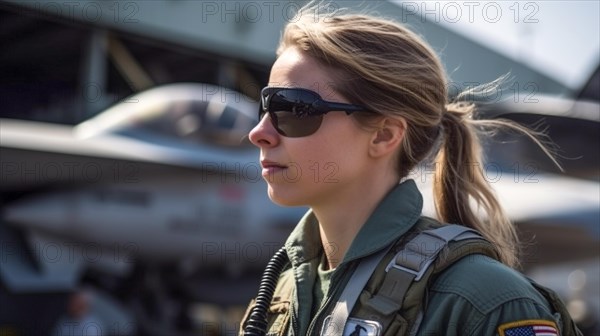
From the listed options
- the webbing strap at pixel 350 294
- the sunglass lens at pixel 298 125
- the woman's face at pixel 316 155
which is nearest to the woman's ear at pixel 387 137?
the woman's face at pixel 316 155

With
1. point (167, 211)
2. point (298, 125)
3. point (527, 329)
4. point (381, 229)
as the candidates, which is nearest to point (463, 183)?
point (381, 229)

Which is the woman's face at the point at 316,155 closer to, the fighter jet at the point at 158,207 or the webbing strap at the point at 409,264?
the webbing strap at the point at 409,264

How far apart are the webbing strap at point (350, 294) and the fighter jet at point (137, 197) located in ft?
21.4

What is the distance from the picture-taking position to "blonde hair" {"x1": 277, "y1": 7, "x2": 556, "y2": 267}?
1697 mm

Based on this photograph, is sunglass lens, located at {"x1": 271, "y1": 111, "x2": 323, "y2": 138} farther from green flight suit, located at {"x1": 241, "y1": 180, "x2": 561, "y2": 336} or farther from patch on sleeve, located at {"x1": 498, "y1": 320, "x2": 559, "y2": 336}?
patch on sleeve, located at {"x1": 498, "y1": 320, "x2": 559, "y2": 336}

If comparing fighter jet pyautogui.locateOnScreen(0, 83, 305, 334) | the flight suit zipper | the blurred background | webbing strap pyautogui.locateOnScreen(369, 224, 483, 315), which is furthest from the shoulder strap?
fighter jet pyautogui.locateOnScreen(0, 83, 305, 334)

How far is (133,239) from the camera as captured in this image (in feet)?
27.2

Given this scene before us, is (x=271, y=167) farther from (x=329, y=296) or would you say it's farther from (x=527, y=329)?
(x=527, y=329)

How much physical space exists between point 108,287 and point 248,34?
657 inches

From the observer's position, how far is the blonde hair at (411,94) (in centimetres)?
170

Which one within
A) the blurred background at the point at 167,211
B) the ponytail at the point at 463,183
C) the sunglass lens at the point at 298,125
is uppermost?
the sunglass lens at the point at 298,125

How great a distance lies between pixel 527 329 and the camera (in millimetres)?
1349

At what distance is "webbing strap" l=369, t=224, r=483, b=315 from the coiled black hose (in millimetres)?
456

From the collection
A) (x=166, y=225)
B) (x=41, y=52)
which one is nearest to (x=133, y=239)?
(x=166, y=225)
